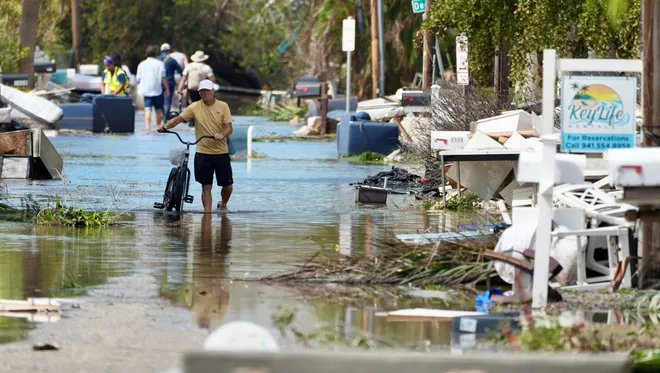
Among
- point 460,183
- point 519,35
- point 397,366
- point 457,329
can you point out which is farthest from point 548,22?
point 397,366

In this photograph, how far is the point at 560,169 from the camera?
873cm

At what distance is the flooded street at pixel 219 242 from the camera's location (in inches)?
353

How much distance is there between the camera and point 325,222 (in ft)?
48.2

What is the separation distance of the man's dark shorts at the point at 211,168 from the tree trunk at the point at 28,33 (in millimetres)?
24377

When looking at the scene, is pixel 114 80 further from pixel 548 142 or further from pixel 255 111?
pixel 548 142

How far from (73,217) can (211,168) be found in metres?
2.48

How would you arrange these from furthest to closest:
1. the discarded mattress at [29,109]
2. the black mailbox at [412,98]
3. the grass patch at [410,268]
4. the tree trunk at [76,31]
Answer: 1. the tree trunk at [76,31]
2. the discarded mattress at [29,109]
3. the black mailbox at [412,98]
4. the grass patch at [410,268]

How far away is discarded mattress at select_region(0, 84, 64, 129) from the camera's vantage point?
26109 millimetres

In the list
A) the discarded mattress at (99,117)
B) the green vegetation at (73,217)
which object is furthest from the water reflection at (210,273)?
the discarded mattress at (99,117)

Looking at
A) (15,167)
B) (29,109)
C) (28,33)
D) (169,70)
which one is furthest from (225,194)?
(28,33)

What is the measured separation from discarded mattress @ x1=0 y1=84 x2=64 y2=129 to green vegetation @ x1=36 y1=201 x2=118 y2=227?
1160cm

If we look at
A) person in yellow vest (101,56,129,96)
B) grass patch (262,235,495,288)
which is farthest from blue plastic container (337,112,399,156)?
grass patch (262,235,495,288)

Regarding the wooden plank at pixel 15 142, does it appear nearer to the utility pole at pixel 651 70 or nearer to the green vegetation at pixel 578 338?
the utility pole at pixel 651 70

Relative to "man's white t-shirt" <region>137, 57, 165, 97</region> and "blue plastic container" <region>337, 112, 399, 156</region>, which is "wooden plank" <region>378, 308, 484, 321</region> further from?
"man's white t-shirt" <region>137, 57, 165, 97</region>
